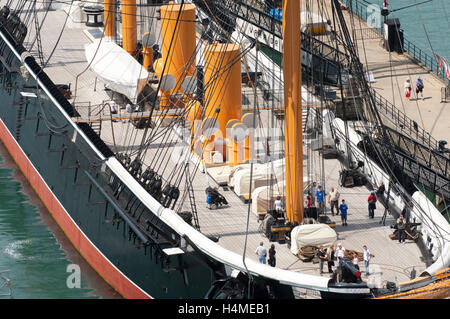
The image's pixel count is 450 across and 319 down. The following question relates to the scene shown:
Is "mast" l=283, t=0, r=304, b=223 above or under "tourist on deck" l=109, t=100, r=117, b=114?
above

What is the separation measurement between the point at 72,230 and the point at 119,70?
7.08 meters

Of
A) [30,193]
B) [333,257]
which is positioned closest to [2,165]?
[30,193]

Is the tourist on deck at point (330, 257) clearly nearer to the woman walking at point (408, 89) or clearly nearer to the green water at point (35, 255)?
the green water at point (35, 255)

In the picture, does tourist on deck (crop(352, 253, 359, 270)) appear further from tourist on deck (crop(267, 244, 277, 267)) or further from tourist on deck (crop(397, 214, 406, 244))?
tourist on deck (crop(267, 244, 277, 267))

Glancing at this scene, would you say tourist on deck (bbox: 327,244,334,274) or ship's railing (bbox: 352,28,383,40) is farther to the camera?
ship's railing (bbox: 352,28,383,40)

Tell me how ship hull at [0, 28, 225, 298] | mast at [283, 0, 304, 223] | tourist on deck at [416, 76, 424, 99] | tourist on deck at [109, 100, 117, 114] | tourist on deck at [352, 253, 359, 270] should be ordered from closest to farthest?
tourist on deck at [352, 253, 359, 270]
mast at [283, 0, 304, 223]
ship hull at [0, 28, 225, 298]
tourist on deck at [109, 100, 117, 114]
tourist on deck at [416, 76, 424, 99]

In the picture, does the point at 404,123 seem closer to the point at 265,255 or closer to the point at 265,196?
the point at 265,196

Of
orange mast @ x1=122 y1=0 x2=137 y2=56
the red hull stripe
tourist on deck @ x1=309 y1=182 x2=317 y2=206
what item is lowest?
the red hull stripe

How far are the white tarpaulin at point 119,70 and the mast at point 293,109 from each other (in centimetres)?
1192

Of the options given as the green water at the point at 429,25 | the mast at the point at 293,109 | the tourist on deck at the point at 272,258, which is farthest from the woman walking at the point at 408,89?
the tourist on deck at the point at 272,258

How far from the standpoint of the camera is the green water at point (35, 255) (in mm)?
38094

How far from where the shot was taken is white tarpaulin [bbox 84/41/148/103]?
43594 millimetres

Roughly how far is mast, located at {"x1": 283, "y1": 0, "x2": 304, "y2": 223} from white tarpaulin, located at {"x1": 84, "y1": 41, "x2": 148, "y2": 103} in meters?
11.9

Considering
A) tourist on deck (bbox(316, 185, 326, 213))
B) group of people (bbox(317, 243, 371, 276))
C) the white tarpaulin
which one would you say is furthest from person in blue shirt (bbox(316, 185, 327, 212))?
the white tarpaulin
